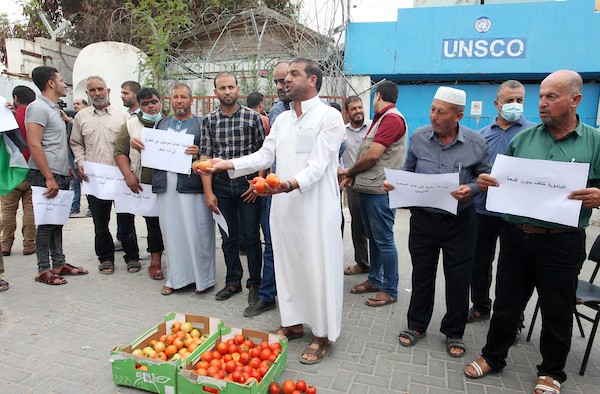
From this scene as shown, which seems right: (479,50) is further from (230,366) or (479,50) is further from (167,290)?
(230,366)

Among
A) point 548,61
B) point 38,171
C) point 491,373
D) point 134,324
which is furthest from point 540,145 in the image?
point 548,61

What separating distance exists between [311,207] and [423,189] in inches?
33.3

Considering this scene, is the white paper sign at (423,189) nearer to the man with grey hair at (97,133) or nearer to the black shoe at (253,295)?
the black shoe at (253,295)

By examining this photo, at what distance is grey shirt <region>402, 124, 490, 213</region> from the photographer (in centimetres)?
299

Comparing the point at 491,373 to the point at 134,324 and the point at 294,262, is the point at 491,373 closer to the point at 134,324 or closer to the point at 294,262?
the point at 294,262

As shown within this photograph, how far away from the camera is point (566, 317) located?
257 centimetres

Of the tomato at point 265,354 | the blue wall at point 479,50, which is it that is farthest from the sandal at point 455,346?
the blue wall at point 479,50

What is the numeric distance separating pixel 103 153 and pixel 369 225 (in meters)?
3.10

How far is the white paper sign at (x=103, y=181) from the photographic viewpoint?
179 inches

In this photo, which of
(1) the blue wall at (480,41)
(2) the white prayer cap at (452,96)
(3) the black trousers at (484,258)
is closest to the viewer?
(2) the white prayer cap at (452,96)

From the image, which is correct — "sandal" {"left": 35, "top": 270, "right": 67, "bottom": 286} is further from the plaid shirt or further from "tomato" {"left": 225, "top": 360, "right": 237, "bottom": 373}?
"tomato" {"left": 225, "top": 360, "right": 237, "bottom": 373}

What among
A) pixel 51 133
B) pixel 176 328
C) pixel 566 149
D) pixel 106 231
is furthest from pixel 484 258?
pixel 51 133

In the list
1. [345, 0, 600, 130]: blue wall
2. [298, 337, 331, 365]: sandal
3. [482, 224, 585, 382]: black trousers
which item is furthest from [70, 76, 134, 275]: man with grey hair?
[345, 0, 600, 130]: blue wall

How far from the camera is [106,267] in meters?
4.93
